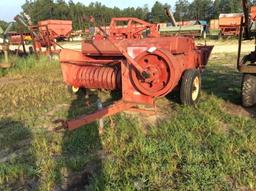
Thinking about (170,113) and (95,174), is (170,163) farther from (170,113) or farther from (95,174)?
(170,113)

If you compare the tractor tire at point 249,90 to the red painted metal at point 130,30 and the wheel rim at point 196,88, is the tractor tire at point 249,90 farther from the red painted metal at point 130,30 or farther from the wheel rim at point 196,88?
the red painted metal at point 130,30

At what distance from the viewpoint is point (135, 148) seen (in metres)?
4.62

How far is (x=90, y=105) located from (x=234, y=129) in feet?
9.68

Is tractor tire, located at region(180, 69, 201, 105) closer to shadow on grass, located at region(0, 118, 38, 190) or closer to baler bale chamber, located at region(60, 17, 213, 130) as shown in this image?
baler bale chamber, located at region(60, 17, 213, 130)

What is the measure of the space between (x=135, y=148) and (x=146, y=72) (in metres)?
1.64

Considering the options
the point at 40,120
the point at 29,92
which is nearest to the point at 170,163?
the point at 40,120

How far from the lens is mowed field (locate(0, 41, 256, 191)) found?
3846 mm

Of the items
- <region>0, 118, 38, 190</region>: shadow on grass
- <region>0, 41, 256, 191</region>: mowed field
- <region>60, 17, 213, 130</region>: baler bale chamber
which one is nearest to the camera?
<region>0, 41, 256, 191</region>: mowed field

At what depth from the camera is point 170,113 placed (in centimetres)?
629

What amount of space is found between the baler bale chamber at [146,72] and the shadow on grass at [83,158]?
0.35 meters

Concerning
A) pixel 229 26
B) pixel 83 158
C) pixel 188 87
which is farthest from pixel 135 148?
pixel 229 26

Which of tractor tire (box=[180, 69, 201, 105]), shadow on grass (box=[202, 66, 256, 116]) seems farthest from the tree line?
tractor tire (box=[180, 69, 201, 105])

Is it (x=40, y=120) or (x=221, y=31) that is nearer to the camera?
(x=40, y=120)

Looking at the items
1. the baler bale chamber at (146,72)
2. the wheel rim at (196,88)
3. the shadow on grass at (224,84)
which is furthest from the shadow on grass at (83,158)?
the shadow on grass at (224,84)
